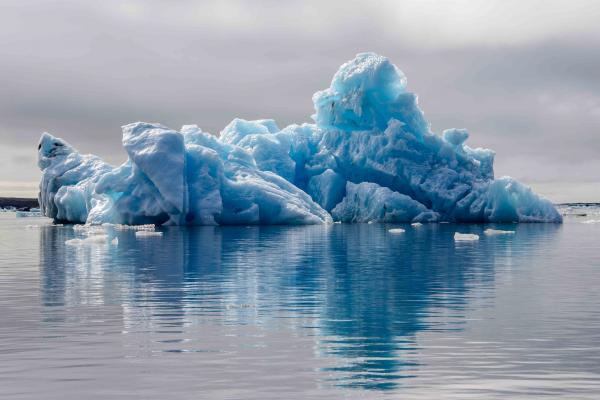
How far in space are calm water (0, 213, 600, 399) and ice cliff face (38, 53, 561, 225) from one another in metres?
28.3

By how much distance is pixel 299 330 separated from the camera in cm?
1180

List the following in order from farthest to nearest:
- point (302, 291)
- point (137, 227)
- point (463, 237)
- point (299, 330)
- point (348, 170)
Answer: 1. point (348, 170)
2. point (137, 227)
3. point (463, 237)
4. point (302, 291)
5. point (299, 330)

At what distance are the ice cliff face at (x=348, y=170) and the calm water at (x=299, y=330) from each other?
28.3m

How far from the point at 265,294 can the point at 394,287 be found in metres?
3.18

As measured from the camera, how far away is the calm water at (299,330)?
8.29m

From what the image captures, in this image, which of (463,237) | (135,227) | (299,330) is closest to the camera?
(299,330)

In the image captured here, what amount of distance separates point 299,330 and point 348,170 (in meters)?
50.3

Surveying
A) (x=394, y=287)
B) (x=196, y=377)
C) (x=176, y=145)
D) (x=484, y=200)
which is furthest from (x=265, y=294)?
(x=484, y=200)

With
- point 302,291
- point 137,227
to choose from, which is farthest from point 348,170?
point 302,291

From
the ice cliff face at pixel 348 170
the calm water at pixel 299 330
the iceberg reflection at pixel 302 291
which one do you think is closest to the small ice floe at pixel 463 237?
the iceberg reflection at pixel 302 291

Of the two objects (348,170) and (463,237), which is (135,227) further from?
(463,237)

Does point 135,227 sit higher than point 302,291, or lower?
higher

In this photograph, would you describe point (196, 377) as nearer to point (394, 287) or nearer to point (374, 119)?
point (394, 287)

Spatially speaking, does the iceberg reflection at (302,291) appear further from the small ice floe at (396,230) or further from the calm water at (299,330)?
the small ice floe at (396,230)
